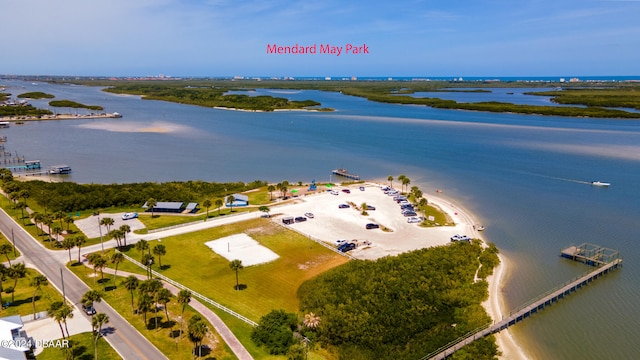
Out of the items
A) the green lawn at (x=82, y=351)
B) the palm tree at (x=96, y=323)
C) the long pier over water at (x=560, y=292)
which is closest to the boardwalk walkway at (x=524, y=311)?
the long pier over water at (x=560, y=292)

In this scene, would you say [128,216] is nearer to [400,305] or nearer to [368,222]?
[368,222]

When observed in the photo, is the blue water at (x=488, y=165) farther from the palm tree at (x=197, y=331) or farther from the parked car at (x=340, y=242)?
the palm tree at (x=197, y=331)

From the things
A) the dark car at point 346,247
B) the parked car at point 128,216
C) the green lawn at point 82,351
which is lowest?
the green lawn at point 82,351

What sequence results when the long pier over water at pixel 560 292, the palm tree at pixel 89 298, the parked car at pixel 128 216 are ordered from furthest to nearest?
the parked car at pixel 128 216
the palm tree at pixel 89 298
the long pier over water at pixel 560 292

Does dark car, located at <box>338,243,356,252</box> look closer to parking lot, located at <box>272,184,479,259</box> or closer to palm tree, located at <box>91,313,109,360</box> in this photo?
parking lot, located at <box>272,184,479,259</box>

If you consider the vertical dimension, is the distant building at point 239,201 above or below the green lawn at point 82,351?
above

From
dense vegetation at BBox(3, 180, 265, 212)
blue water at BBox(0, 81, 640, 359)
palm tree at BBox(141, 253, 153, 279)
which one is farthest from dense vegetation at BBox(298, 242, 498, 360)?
dense vegetation at BBox(3, 180, 265, 212)

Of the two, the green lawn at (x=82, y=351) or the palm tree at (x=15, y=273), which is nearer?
the green lawn at (x=82, y=351)
